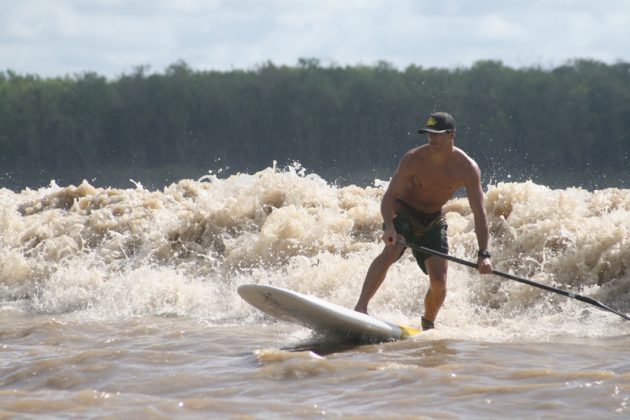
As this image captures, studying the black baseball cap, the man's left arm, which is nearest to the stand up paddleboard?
the man's left arm

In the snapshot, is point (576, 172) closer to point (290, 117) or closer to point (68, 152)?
point (290, 117)

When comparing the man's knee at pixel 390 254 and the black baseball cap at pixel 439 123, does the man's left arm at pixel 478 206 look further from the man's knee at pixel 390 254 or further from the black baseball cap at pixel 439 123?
the man's knee at pixel 390 254

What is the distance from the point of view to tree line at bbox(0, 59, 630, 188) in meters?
32.3

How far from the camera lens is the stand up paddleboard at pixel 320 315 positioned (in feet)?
20.1

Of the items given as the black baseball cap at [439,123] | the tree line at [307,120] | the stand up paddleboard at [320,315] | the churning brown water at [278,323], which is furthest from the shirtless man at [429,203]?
the tree line at [307,120]

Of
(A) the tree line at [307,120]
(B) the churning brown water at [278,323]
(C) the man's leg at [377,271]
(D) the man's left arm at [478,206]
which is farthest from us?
(A) the tree line at [307,120]

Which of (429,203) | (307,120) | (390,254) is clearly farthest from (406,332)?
(307,120)

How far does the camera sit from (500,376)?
207 inches

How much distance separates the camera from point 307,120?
36.9 m

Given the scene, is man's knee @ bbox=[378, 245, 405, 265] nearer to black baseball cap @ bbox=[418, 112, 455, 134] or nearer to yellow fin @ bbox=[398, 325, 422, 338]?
yellow fin @ bbox=[398, 325, 422, 338]

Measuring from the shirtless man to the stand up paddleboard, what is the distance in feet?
0.45

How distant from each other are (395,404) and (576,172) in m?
26.3

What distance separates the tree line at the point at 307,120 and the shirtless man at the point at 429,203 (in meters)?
24.4

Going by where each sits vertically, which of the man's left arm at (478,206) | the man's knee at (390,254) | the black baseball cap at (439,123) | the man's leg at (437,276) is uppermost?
the black baseball cap at (439,123)
